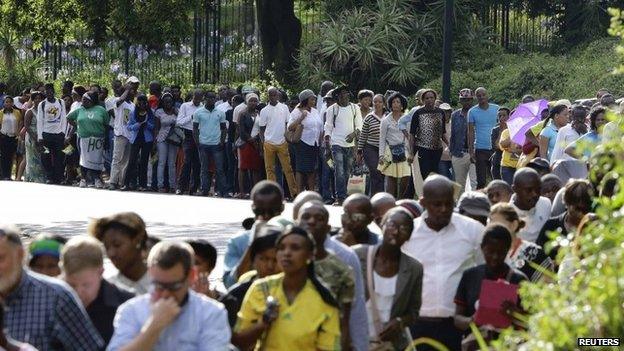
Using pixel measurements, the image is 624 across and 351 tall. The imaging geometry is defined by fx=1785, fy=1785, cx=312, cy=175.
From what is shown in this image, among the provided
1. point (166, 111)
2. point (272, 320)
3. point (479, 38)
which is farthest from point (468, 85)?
point (272, 320)

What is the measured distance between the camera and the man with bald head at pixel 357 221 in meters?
10.5

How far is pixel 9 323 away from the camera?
7.63 m

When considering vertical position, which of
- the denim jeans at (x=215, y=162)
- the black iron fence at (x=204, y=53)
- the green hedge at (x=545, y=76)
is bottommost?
the denim jeans at (x=215, y=162)

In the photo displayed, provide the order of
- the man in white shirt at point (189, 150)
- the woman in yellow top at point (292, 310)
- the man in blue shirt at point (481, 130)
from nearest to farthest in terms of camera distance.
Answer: the woman in yellow top at point (292, 310)
the man in blue shirt at point (481, 130)
the man in white shirt at point (189, 150)

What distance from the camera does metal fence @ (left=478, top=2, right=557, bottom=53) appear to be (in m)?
35.4

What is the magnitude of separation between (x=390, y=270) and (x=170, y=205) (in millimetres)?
15131

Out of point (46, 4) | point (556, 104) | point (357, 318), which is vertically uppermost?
point (46, 4)

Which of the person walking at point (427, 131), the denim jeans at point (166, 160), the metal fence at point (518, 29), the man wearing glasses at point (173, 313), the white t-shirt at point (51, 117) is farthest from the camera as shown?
the metal fence at point (518, 29)

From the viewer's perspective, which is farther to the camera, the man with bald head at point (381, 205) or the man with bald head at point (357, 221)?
the man with bald head at point (381, 205)

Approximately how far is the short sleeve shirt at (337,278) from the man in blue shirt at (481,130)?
14.8 meters

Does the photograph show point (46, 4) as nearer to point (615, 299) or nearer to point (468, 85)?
point (468, 85)

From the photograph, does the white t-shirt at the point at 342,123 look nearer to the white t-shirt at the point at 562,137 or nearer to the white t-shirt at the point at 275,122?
the white t-shirt at the point at 275,122

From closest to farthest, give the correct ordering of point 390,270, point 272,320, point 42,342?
point 42,342
point 272,320
point 390,270

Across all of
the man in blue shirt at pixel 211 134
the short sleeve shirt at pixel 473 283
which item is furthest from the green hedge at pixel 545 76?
the short sleeve shirt at pixel 473 283
